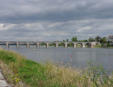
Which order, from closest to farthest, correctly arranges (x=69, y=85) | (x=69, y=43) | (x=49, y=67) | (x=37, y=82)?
(x=69, y=85) → (x=37, y=82) → (x=49, y=67) → (x=69, y=43)

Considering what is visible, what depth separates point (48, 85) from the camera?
27.8 feet

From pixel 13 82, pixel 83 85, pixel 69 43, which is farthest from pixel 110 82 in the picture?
pixel 69 43

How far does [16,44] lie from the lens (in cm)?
14912

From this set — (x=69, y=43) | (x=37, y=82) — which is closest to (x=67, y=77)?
(x=37, y=82)

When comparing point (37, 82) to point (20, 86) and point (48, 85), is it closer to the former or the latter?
point (48, 85)

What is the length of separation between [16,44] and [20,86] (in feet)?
477

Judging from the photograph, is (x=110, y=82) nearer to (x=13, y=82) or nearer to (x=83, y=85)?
(x=83, y=85)

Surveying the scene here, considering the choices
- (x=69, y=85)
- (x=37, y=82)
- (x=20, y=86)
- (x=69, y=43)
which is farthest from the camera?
(x=69, y=43)

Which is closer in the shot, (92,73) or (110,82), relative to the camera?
(110,82)

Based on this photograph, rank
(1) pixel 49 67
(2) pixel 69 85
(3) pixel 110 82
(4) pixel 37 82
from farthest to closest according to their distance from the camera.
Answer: (1) pixel 49 67
(4) pixel 37 82
(2) pixel 69 85
(3) pixel 110 82

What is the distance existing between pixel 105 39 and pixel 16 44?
259 ft

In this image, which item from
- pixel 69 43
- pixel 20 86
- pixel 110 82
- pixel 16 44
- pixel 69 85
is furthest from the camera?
pixel 69 43

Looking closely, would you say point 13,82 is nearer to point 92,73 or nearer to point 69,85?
point 69,85

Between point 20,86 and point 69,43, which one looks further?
point 69,43
